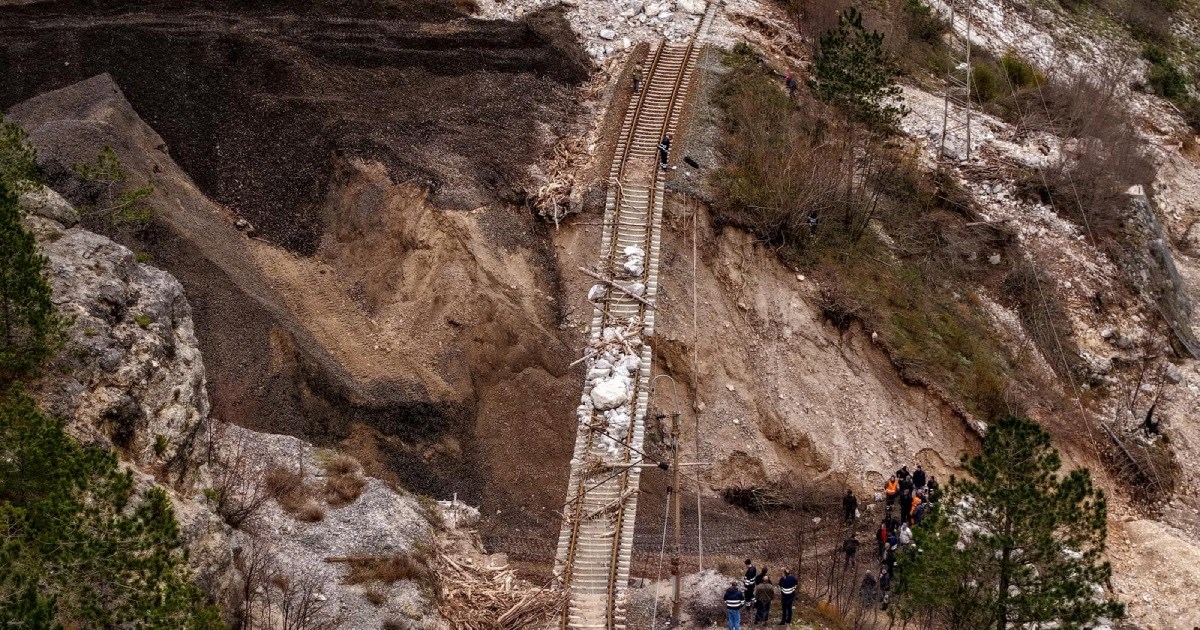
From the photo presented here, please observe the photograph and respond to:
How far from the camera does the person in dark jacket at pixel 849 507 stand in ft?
78.1

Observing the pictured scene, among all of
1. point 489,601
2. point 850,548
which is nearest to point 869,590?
point 850,548

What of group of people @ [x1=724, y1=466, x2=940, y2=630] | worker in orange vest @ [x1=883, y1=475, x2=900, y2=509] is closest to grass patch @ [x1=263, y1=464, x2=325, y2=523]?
group of people @ [x1=724, y1=466, x2=940, y2=630]

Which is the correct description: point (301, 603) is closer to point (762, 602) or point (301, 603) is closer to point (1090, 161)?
point (762, 602)

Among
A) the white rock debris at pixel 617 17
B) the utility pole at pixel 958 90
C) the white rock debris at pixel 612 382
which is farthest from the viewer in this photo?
the white rock debris at pixel 617 17

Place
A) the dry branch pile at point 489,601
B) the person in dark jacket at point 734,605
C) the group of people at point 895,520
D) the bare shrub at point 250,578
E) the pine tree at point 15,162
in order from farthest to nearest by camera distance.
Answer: the group of people at point 895,520 < the dry branch pile at point 489,601 < the person in dark jacket at point 734,605 < the pine tree at point 15,162 < the bare shrub at point 250,578

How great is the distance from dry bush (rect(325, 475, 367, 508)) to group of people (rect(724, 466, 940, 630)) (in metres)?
7.19

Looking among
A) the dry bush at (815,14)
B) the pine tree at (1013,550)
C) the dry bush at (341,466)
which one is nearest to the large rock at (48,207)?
the dry bush at (341,466)

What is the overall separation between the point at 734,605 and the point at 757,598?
3.04ft

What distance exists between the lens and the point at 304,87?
2877 cm

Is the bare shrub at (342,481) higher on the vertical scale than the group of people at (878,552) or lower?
higher

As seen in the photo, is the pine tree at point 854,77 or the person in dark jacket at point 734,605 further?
the pine tree at point 854,77

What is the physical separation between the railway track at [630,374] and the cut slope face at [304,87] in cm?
258

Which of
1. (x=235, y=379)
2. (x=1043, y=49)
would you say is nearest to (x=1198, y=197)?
(x=1043, y=49)

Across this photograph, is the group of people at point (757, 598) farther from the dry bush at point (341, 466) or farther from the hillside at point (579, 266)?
the dry bush at point (341, 466)
